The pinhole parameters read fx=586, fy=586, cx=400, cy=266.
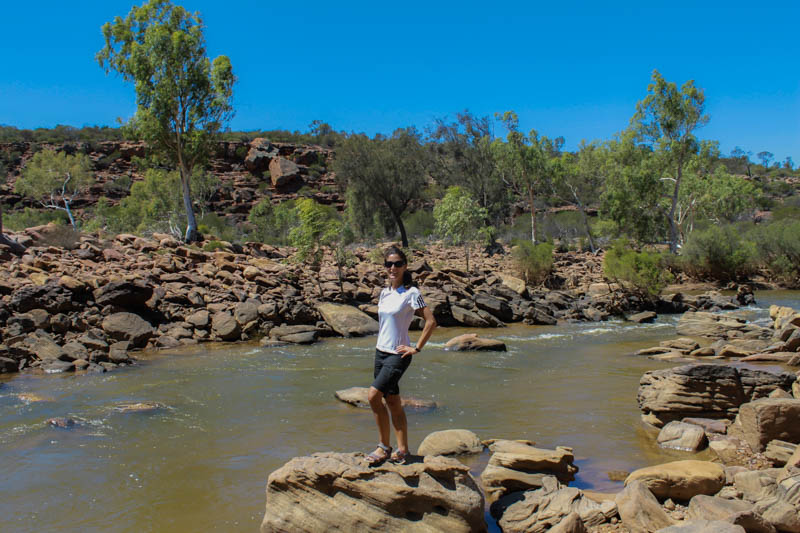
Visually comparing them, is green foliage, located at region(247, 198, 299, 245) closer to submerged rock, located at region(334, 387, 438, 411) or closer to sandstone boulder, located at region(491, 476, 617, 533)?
submerged rock, located at region(334, 387, 438, 411)

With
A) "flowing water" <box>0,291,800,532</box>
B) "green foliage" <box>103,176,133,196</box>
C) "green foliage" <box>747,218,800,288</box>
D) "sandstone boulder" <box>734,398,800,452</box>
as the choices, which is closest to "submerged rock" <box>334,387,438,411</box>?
"flowing water" <box>0,291,800,532</box>

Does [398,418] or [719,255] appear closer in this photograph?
[398,418]

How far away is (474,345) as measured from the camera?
48.0 feet

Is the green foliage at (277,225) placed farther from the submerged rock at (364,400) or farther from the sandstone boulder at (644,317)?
the submerged rock at (364,400)

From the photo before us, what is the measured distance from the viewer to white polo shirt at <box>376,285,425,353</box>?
4.88 metres

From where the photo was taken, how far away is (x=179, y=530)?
4.98 meters

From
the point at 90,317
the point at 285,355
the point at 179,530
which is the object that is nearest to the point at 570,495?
the point at 179,530

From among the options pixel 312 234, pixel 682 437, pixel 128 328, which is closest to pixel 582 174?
pixel 312 234

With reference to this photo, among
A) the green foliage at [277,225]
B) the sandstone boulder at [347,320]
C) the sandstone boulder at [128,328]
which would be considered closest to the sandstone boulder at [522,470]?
the sandstone boulder at [128,328]

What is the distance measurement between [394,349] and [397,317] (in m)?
0.27

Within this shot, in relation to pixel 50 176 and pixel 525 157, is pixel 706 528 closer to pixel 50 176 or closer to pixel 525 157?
pixel 525 157

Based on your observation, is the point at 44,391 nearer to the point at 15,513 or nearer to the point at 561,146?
the point at 15,513

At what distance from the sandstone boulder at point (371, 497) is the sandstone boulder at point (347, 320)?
12.5 metres

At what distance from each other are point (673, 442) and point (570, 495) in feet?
8.62
